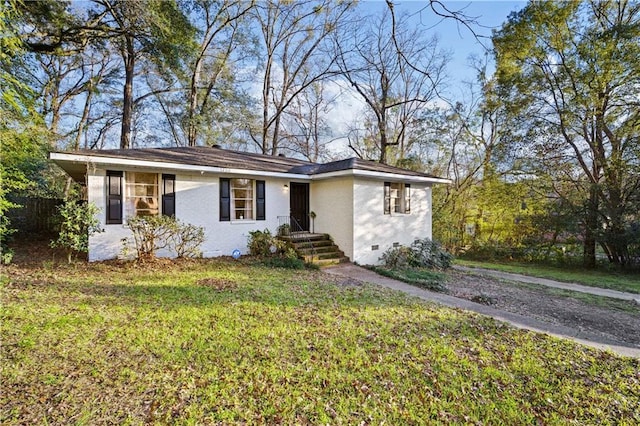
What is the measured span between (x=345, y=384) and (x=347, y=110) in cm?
1951

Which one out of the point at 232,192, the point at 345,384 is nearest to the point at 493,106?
the point at 232,192

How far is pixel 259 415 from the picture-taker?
2.41 metres

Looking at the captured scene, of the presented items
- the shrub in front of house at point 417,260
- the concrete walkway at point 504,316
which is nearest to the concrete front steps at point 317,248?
the concrete walkway at point 504,316

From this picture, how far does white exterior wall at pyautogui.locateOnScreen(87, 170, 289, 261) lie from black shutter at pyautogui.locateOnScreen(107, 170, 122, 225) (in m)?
0.11

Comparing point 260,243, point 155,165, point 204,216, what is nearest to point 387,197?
point 260,243

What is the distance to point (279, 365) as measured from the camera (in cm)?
312

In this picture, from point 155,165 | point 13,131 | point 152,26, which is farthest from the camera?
point 152,26

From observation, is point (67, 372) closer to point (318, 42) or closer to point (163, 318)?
point (163, 318)

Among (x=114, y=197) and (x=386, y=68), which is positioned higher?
(x=386, y=68)

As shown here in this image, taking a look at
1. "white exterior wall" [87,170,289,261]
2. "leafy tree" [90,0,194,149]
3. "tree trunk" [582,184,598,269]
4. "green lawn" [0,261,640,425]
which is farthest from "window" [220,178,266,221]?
"tree trunk" [582,184,598,269]

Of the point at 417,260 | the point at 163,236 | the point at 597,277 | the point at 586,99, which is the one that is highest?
the point at 586,99

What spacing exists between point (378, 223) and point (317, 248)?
2362 millimetres

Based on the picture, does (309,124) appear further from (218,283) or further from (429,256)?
(218,283)

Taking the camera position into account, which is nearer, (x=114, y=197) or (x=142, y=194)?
(x=114, y=197)
